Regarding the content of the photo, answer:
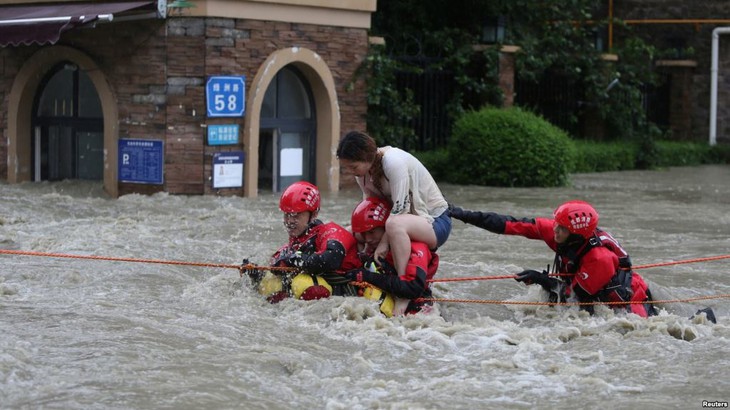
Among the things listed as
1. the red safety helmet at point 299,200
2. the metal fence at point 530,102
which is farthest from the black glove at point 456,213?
the metal fence at point 530,102

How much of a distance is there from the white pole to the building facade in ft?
35.6

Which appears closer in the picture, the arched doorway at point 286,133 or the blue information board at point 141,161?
the blue information board at point 141,161

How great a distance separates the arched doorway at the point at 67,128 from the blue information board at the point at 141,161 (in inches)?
56.8

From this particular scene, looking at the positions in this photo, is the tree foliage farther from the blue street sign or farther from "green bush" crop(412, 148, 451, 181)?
the blue street sign

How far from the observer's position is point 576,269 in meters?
9.11

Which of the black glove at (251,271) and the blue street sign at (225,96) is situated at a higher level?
the blue street sign at (225,96)

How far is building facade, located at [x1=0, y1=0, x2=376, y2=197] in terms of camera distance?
54.5 feet

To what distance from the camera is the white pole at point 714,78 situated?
26.8 meters

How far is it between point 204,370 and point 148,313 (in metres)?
1.74

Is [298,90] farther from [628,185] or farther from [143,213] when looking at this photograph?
[628,185]

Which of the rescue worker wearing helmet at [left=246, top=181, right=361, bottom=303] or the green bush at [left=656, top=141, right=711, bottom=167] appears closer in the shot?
the rescue worker wearing helmet at [left=246, top=181, right=361, bottom=303]

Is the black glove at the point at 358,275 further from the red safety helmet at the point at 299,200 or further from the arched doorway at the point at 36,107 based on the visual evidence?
the arched doorway at the point at 36,107

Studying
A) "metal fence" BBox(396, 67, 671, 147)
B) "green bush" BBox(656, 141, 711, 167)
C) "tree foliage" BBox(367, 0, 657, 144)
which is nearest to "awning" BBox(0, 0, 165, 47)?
"tree foliage" BBox(367, 0, 657, 144)

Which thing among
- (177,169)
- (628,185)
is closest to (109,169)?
(177,169)
